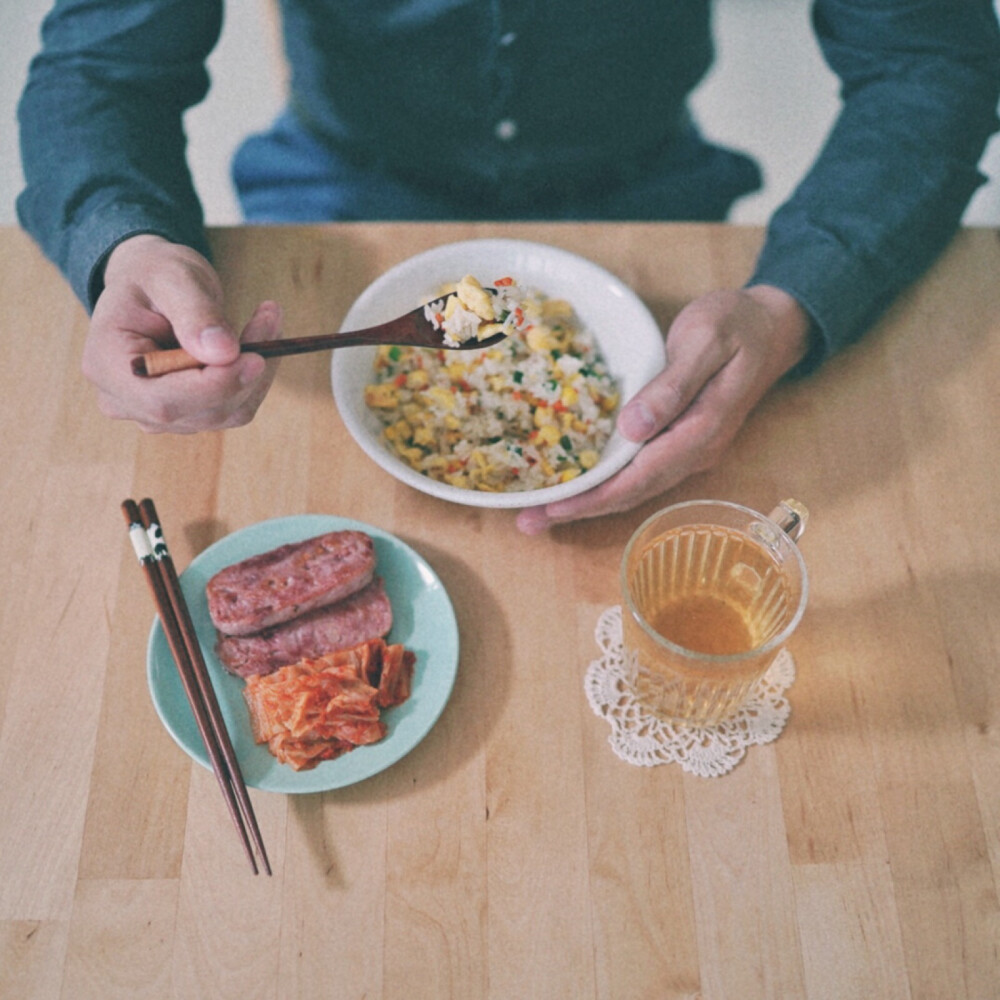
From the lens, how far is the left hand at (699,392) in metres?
1.21

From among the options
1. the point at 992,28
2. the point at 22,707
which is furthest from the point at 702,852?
the point at 992,28

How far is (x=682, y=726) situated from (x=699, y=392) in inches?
18.6

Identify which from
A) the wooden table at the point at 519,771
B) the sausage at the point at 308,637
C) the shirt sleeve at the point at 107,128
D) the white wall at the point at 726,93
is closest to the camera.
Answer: the wooden table at the point at 519,771

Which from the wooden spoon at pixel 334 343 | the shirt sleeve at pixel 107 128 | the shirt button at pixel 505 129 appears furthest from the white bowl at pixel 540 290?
the shirt button at pixel 505 129

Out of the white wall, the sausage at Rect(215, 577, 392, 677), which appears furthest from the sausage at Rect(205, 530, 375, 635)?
the white wall

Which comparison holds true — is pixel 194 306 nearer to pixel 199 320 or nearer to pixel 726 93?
pixel 199 320

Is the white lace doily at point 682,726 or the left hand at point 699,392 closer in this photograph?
the white lace doily at point 682,726

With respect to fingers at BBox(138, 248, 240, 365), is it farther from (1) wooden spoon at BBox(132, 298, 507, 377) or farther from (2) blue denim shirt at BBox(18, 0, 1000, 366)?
(2) blue denim shirt at BBox(18, 0, 1000, 366)

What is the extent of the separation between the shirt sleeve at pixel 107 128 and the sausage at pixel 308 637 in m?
0.59

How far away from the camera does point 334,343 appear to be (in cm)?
109

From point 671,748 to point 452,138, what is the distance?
4.15 feet

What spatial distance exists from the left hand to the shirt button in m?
0.63

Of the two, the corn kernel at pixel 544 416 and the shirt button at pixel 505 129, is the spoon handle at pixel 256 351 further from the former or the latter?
the shirt button at pixel 505 129

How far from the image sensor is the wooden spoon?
1039 millimetres
